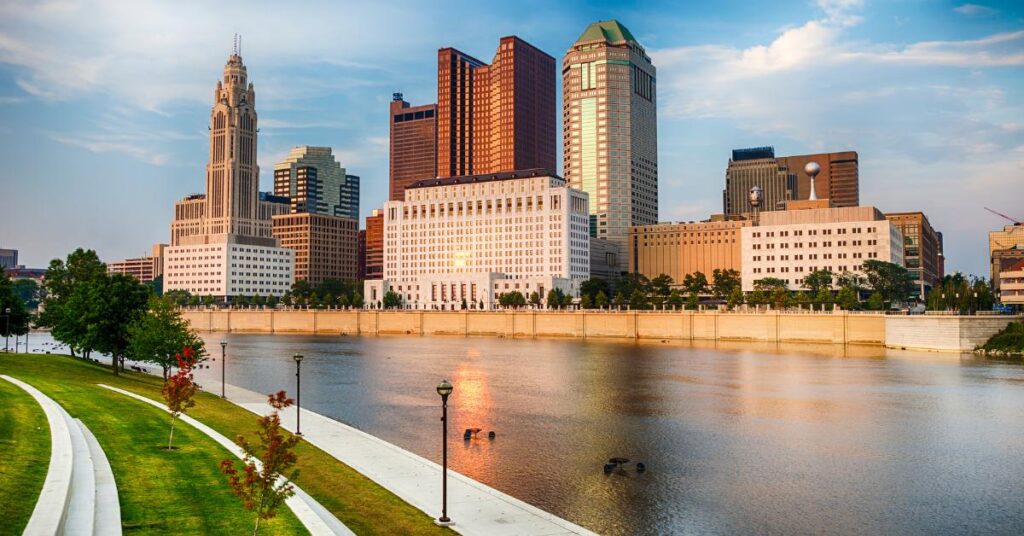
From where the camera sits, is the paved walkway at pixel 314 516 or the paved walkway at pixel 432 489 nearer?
the paved walkway at pixel 314 516

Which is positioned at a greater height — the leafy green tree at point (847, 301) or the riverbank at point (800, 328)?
the leafy green tree at point (847, 301)

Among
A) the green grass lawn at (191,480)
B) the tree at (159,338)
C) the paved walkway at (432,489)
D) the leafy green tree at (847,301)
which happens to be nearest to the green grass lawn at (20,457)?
the green grass lawn at (191,480)

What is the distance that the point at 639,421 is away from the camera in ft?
192

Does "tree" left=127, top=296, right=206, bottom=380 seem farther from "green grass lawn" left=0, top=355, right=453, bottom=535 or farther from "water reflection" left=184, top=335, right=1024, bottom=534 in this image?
"green grass lawn" left=0, top=355, right=453, bottom=535

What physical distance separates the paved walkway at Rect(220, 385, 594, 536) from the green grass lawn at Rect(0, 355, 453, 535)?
842 millimetres

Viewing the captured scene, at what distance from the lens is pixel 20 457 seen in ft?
84.9

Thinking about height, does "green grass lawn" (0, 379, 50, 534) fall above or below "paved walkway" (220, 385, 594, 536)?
above

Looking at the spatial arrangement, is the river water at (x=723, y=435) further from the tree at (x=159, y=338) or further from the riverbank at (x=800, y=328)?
the riverbank at (x=800, y=328)

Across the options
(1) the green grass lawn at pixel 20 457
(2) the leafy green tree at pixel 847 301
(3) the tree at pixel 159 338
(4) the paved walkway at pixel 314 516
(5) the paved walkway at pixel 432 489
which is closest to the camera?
(1) the green grass lawn at pixel 20 457

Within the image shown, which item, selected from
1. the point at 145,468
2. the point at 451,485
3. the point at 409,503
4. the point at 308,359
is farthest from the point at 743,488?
the point at 308,359

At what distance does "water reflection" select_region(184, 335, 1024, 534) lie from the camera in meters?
34.1

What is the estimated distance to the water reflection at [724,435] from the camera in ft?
112

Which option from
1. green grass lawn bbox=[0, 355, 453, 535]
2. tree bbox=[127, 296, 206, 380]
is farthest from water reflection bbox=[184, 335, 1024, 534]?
tree bbox=[127, 296, 206, 380]

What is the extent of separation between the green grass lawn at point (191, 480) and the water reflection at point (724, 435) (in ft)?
25.4
